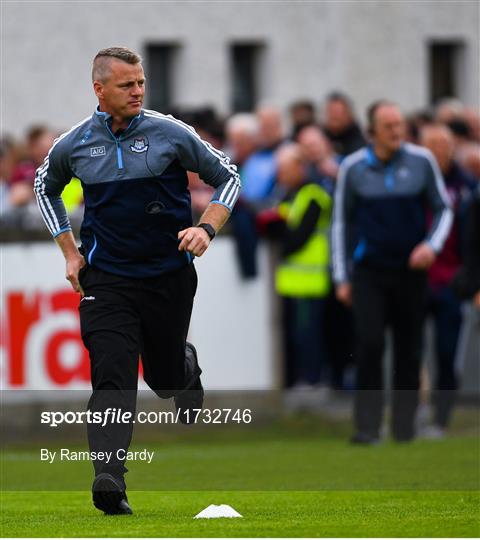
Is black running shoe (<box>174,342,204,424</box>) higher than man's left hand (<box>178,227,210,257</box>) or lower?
lower

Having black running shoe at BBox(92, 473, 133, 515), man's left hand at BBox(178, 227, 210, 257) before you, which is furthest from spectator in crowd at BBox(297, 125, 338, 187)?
black running shoe at BBox(92, 473, 133, 515)

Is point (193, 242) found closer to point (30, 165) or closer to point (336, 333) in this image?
point (336, 333)

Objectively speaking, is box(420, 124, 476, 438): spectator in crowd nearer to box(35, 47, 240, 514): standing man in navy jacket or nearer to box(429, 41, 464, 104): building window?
box(35, 47, 240, 514): standing man in navy jacket

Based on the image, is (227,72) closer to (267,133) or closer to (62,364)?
(267,133)

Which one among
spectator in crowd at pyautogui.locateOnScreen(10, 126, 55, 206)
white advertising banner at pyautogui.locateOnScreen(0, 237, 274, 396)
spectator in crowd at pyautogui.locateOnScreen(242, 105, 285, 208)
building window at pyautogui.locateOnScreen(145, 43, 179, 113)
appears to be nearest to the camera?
white advertising banner at pyautogui.locateOnScreen(0, 237, 274, 396)

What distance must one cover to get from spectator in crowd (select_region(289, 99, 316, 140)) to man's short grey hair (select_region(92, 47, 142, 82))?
10.2m

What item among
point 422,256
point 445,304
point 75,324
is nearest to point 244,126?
point 445,304

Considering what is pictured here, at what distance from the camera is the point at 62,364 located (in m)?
17.2

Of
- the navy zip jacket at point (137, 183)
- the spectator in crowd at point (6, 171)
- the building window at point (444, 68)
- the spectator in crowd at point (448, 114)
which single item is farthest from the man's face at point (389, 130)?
the building window at point (444, 68)

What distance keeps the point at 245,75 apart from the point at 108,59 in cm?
2181

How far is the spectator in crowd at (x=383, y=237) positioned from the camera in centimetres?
1609

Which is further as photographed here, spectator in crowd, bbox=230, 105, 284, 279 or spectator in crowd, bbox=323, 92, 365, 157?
spectator in crowd, bbox=323, 92, 365, 157

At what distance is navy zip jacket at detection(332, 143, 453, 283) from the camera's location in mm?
16094

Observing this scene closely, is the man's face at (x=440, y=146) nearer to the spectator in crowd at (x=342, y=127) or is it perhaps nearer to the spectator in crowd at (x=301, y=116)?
the spectator in crowd at (x=342, y=127)
